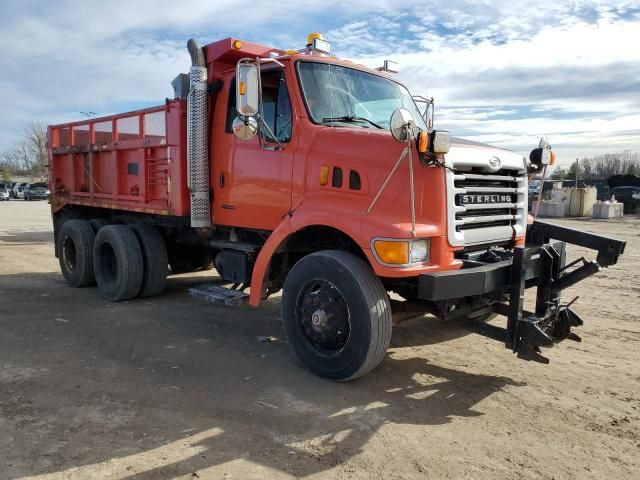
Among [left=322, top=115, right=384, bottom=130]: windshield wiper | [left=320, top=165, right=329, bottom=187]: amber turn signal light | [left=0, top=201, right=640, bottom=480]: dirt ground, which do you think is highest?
[left=322, top=115, right=384, bottom=130]: windshield wiper

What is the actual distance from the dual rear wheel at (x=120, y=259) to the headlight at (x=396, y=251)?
4152 millimetres

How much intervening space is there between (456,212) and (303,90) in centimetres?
181

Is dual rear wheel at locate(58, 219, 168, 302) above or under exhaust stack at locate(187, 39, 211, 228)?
under

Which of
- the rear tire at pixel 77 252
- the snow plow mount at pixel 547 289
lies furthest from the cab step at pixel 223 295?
the rear tire at pixel 77 252

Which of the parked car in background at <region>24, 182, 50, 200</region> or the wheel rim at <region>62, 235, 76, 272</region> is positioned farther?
the parked car in background at <region>24, 182, 50, 200</region>

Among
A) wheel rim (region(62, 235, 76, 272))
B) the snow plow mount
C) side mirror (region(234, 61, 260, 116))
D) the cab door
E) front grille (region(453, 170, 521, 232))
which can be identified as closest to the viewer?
the snow plow mount

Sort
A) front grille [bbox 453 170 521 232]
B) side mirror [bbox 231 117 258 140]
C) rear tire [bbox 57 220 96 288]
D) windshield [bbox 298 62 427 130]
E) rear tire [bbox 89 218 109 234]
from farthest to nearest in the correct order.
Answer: rear tire [bbox 89 218 109 234], rear tire [bbox 57 220 96 288], windshield [bbox 298 62 427 130], side mirror [bbox 231 117 258 140], front grille [bbox 453 170 521 232]

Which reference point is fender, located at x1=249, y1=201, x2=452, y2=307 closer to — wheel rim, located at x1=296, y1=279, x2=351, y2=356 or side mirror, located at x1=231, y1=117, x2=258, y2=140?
wheel rim, located at x1=296, y1=279, x2=351, y2=356

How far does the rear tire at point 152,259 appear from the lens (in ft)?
23.4

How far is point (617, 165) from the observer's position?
78312 millimetres

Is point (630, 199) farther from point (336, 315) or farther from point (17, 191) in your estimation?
point (17, 191)

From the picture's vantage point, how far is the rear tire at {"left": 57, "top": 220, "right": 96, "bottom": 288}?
7.89m

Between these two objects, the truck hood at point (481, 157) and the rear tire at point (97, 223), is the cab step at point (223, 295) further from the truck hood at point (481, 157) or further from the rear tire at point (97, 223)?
the rear tire at point (97, 223)

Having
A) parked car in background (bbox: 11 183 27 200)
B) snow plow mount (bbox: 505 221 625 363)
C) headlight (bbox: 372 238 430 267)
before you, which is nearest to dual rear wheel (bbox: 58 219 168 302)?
headlight (bbox: 372 238 430 267)
